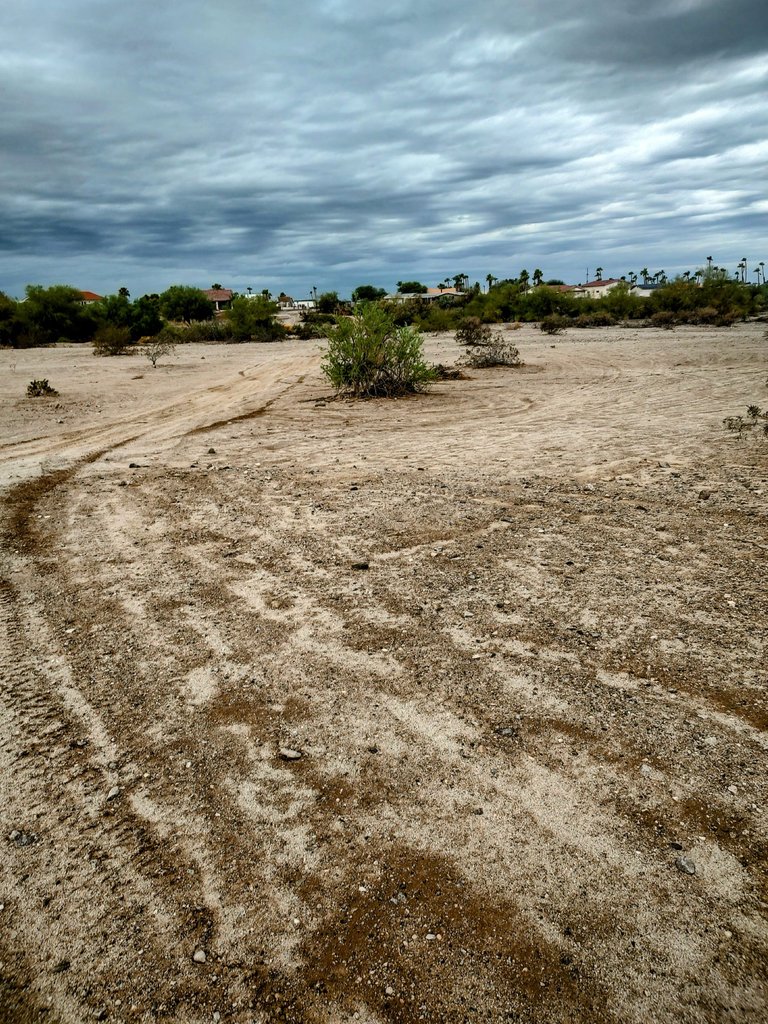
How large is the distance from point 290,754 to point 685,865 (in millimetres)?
1593

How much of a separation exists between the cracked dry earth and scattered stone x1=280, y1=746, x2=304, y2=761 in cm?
1

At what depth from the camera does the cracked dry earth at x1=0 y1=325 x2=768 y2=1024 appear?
1.89 m

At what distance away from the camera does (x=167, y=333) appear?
3866 centimetres

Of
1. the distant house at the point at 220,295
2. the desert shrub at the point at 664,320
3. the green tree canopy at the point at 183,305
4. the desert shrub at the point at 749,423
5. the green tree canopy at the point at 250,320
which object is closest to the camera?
the desert shrub at the point at 749,423

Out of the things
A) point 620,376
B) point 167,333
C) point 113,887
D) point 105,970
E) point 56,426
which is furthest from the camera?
point 167,333

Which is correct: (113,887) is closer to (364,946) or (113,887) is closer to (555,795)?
(364,946)

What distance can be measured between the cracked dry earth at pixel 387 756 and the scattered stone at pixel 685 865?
1 centimetres

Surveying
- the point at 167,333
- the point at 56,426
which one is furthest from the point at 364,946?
the point at 167,333

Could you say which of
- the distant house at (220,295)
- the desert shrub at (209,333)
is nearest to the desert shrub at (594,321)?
the desert shrub at (209,333)

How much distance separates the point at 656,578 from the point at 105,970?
3.77 metres

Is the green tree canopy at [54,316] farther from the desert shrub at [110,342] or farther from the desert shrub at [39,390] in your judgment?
the desert shrub at [39,390]

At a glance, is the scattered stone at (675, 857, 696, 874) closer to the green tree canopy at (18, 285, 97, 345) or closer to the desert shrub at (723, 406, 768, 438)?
the desert shrub at (723, 406, 768, 438)

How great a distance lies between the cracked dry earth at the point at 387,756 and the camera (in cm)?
189

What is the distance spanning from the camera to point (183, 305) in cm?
5750
